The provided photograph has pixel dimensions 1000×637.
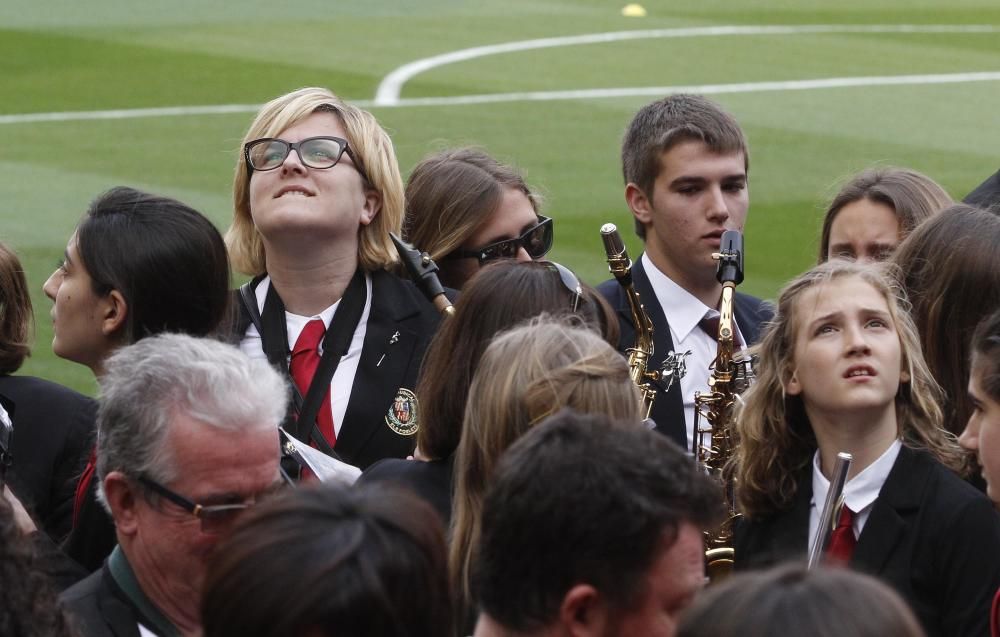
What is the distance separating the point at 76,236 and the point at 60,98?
735 inches

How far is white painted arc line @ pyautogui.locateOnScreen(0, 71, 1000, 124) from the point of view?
2208 cm

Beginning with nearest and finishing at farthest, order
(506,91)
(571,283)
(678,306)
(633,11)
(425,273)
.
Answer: (571,283)
(425,273)
(678,306)
(506,91)
(633,11)

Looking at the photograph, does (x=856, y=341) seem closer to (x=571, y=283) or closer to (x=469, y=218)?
(x=571, y=283)

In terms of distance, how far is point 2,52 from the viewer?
26422mm

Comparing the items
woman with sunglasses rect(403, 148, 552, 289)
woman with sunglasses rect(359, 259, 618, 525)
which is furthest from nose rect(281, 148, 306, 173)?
woman with sunglasses rect(359, 259, 618, 525)

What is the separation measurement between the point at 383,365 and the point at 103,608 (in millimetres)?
2146

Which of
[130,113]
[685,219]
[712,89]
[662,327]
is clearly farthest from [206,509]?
[712,89]

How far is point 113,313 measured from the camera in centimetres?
522

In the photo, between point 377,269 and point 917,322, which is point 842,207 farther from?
point 377,269

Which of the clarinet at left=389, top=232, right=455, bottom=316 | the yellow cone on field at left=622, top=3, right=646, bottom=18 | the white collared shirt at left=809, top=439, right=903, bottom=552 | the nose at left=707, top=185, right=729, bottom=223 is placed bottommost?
the white collared shirt at left=809, top=439, right=903, bottom=552

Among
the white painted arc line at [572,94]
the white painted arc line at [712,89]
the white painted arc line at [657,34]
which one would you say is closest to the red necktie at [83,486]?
the white painted arc line at [572,94]

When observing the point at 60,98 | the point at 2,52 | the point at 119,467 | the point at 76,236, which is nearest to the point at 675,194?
the point at 76,236

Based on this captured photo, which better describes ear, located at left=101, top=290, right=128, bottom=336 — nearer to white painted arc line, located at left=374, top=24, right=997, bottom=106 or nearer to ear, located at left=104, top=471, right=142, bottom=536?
ear, located at left=104, top=471, right=142, bottom=536

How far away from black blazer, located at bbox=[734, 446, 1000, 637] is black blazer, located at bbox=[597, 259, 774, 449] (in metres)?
1.11
